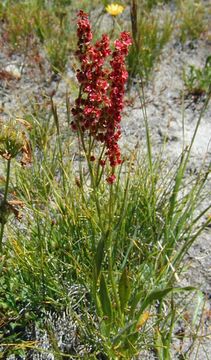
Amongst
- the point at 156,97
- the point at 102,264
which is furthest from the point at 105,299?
the point at 156,97

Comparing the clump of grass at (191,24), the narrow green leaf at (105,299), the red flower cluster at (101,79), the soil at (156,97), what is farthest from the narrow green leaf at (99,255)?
the clump of grass at (191,24)

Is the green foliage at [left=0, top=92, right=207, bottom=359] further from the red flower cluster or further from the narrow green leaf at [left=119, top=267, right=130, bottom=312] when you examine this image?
the red flower cluster

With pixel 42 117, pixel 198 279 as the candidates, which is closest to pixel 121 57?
pixel 198 279

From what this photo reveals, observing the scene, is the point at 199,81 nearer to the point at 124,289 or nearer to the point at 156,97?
the point at 156,97

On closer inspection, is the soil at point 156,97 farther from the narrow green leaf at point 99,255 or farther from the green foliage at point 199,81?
the narrow green leaf at point 99,255

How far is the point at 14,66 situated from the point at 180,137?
1.45 m

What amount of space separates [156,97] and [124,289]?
2301mm

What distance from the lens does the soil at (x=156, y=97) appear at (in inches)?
141

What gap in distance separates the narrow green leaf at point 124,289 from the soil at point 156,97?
1.21 metres

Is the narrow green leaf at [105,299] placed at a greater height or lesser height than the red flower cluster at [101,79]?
lesser

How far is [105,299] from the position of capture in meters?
2.00

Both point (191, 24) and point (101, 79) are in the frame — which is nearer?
point (101, 79)

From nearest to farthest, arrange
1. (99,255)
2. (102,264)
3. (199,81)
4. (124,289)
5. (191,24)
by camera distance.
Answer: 1. (99,255)
2. (124,289)
3. (102,264)
4. (199,81)
5. (191,24)

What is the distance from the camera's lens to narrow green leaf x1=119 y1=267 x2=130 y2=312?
194 centimetres
